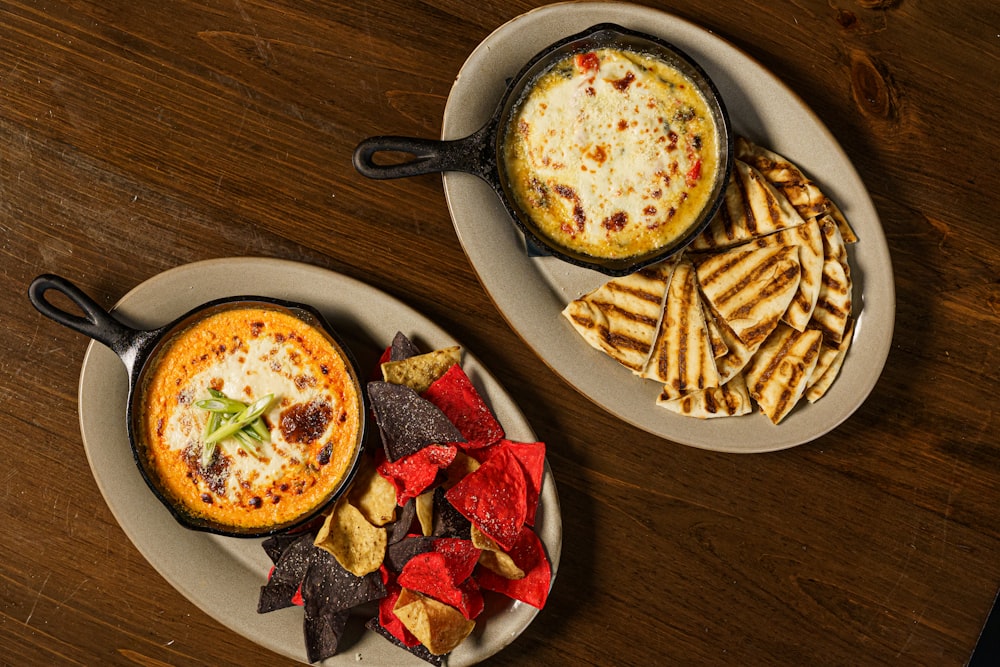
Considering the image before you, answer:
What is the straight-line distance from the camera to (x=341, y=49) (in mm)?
2113

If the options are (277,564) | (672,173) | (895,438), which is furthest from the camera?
(895,438)

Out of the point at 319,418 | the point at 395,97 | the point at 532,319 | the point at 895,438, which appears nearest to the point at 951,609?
the point at 895,438

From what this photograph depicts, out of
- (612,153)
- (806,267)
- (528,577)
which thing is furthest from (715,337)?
(528,577)

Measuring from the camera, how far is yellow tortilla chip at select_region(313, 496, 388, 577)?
1952 millimetres

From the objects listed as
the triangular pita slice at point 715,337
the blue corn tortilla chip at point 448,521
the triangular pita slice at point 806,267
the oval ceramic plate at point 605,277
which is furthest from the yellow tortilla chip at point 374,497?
the triangular pita slice at point 806,267

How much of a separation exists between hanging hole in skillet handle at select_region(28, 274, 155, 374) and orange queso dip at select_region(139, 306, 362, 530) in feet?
0.23

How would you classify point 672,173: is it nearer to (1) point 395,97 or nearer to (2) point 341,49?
(1) point 395,97

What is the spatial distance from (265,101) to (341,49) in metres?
0.27

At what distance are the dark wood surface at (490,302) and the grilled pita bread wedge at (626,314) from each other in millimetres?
204

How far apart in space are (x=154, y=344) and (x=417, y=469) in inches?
30.2

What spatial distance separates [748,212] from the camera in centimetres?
196

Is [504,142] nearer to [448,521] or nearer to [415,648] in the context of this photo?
[448,521]

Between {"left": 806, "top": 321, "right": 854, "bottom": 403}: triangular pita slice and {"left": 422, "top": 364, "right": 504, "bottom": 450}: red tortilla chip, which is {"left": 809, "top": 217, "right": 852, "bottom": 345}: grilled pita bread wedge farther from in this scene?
{"left": 422, "top": 364, "right": 504, "bottom": 450}: red tortilla chip

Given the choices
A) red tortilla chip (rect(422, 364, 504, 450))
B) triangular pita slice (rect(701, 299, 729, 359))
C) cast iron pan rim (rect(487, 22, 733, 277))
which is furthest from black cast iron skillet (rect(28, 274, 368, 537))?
triangular pita slice (rect(701, 299, 729, 359))
